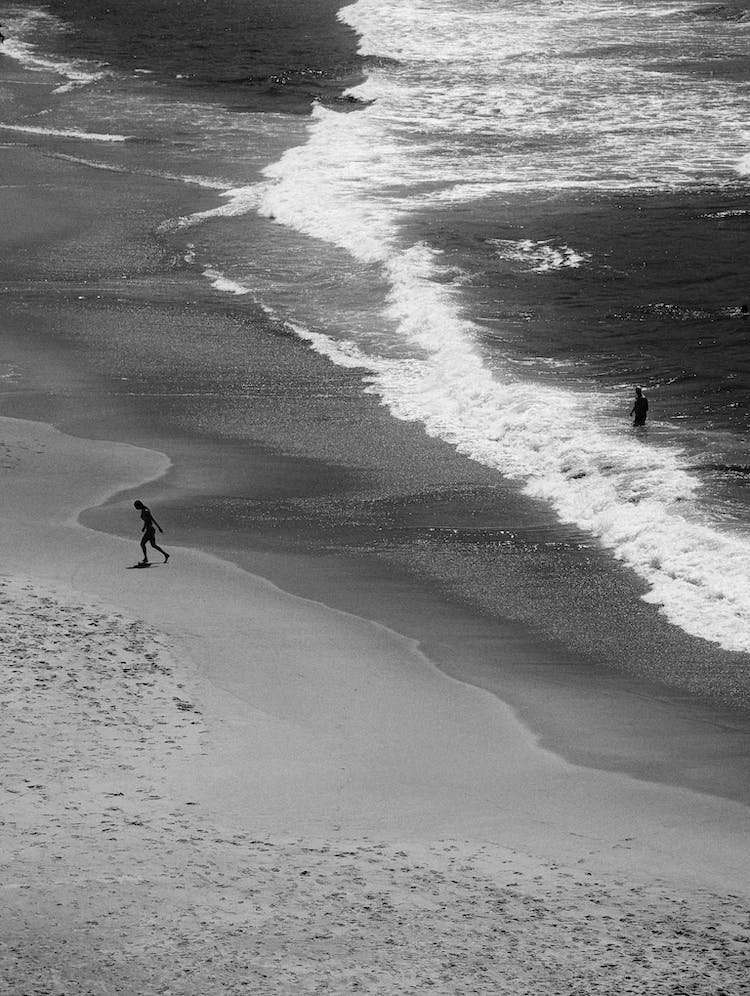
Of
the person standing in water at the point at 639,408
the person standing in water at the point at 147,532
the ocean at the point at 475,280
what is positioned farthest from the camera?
the person standing in water at the point at 639,408

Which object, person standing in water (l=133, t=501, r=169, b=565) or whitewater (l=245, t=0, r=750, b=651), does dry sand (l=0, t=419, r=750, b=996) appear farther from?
whitewater (l=245, t=0, r=750, b=651)

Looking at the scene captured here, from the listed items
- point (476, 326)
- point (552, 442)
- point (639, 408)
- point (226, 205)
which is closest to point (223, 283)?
point (476, 326)

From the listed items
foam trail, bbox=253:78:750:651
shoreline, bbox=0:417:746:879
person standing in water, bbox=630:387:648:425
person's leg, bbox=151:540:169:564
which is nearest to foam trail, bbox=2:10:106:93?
foam trail, bbox=253:78:750:651

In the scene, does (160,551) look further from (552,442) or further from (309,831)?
(552,442)

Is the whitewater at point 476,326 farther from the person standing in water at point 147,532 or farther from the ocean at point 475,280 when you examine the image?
the person standing in water at point 147,532

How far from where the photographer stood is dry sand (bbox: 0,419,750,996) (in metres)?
10.7

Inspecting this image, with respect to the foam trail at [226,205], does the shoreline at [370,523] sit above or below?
below

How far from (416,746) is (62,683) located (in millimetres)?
3794

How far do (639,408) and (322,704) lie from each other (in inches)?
431

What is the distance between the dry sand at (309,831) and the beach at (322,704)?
0.03 metres

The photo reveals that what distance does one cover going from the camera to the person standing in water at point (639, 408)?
24.0m

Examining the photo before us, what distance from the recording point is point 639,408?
24.1 m

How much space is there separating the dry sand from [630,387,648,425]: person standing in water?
341 inches

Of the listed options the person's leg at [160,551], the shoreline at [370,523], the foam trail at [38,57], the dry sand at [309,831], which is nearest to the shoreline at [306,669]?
the dry sand at [309,831]
